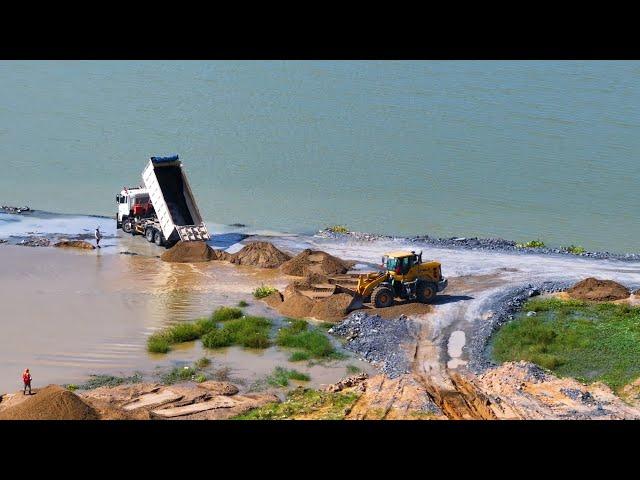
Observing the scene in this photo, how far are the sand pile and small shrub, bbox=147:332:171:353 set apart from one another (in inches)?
227

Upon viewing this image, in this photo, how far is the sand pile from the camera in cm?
1617

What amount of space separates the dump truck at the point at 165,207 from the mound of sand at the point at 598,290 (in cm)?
1350

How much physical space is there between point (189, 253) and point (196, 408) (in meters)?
14.5

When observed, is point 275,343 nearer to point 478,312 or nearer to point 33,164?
point 478,312

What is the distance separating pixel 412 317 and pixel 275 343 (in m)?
4.32

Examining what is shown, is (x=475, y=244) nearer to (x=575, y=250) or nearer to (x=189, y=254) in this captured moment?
(x=575, y=250)

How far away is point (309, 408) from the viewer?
59.5ft

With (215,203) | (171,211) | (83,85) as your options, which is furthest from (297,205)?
(83,85)

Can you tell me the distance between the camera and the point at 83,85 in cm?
6222

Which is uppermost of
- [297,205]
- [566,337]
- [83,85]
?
[83,85]

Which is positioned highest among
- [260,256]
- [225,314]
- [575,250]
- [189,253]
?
[189,253]

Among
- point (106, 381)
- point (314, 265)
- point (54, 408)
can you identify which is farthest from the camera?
point (314, 265)

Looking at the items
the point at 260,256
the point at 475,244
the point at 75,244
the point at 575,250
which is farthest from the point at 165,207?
the point at 575,250

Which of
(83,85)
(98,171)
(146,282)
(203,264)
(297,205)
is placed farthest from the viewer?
(83,85)
